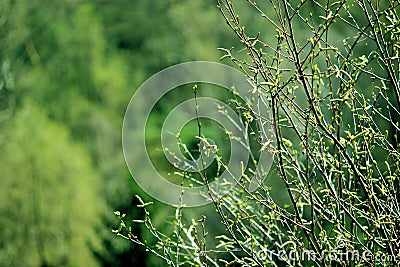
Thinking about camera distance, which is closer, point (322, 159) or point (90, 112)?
point (322, 159)

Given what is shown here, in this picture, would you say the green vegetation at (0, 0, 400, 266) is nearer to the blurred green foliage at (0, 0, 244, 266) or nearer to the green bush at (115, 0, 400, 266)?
the blurred green foliage at (0, 0, 244, 266)

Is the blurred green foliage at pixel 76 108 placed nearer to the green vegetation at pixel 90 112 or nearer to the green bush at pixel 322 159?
the green vegetation at pixel 90 112

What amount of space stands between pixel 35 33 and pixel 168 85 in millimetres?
1475

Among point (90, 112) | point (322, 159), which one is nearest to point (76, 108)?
point (90, 112)

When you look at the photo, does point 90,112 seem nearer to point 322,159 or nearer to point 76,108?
point 76,108

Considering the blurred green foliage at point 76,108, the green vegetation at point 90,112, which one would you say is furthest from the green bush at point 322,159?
the blurred green foliage at point 76,108

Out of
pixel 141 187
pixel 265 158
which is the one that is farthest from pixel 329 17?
pixel 141 187

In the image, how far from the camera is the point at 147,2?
4859 mm

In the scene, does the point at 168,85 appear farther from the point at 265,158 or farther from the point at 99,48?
the point at 265,158

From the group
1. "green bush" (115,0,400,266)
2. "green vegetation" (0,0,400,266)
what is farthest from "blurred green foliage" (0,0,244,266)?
"green bush" (115,0,400,266)

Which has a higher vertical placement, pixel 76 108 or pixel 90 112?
pixel 76 108

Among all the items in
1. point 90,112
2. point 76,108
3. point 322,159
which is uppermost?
point 76,108

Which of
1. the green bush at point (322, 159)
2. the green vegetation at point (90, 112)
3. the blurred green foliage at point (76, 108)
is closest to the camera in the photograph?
the green bush at point (322, 159)

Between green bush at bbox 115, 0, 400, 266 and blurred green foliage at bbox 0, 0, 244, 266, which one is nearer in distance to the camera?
green bush at bbox 115, 0, 400, 266
